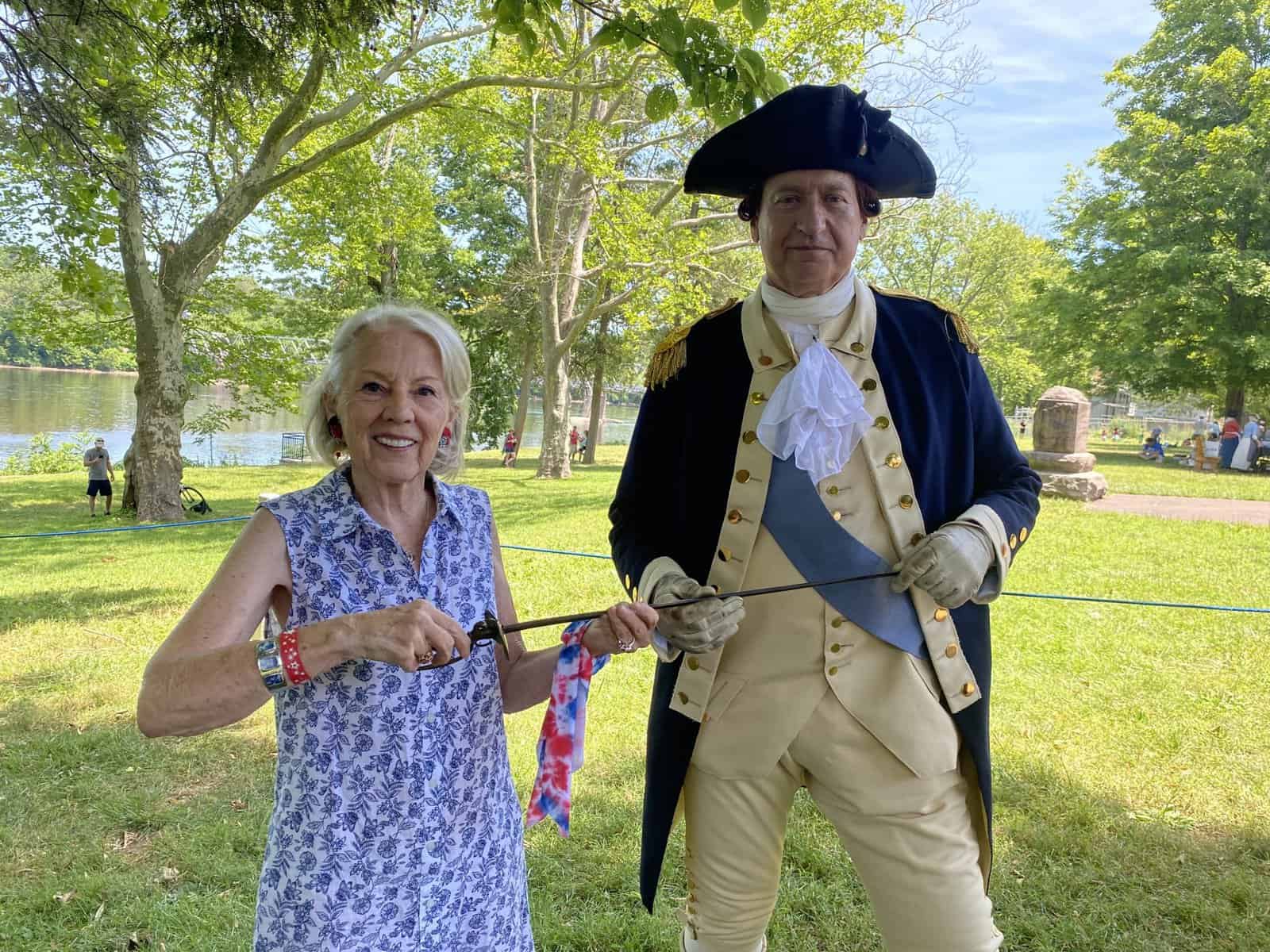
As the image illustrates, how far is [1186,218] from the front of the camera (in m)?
21.5

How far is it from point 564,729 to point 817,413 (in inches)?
33.1

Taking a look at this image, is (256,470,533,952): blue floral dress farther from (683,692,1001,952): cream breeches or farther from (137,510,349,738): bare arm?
(683,692,1001,952): cream breeches

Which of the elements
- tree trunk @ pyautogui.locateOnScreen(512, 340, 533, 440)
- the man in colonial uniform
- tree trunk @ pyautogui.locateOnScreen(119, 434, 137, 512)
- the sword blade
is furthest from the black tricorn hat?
tree trunk @ pyautogui.locateOnScreen(512, 340, 533, 440)

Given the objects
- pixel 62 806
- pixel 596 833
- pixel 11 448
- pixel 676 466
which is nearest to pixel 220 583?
pixel 676 466

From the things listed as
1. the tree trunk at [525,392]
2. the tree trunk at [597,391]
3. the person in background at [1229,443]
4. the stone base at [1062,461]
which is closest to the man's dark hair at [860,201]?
the stone base at [1062,461]

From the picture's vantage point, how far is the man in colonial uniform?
5.69ft

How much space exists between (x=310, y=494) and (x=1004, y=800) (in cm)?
335

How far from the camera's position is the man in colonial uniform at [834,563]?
174 centimetres

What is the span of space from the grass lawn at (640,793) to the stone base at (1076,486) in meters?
4.97

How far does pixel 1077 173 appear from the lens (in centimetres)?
2503

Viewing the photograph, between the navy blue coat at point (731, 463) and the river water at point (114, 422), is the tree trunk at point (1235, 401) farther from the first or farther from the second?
the navy blue coat at point (731, 463)

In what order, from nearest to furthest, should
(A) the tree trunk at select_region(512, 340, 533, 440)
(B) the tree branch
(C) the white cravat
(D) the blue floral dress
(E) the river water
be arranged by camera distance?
(D) the blue floral dress → (C) the white cravat → (B) the tree branch → (A) the tree trunk at select_region(512, 340, 533, 440) → (E) the river water

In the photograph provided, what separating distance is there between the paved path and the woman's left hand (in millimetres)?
11499

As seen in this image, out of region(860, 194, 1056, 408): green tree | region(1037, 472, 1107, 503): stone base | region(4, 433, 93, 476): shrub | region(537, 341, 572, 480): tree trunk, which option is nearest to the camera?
region(1037, 472, 1107, 503): stone base
